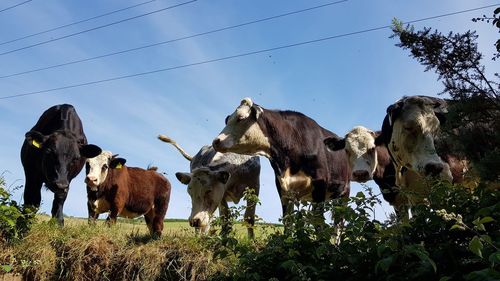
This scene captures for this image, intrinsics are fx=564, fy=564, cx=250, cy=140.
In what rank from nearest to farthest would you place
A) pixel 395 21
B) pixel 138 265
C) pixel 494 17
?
pixel 494 17 → pixel 395 21 → pixel 138 265

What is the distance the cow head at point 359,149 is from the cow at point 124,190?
135 inches

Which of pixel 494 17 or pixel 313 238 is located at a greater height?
pixel 494 17

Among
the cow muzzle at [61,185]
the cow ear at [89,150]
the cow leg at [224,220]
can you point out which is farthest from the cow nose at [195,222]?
the cow ear at [89,150]

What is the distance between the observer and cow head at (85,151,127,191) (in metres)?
9.91

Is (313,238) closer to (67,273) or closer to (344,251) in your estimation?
(344,251)

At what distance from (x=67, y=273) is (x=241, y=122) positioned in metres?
3.07

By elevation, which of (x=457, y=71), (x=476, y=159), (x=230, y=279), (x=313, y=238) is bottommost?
(x=230, y=279)

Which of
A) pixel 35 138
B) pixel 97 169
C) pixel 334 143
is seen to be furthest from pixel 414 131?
pixel 97 169

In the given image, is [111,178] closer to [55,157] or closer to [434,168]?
[55,157]

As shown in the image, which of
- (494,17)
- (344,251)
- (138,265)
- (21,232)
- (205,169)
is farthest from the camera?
(205,169)

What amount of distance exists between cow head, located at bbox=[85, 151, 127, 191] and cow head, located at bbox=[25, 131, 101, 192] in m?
1.17

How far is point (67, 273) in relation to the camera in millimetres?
6547

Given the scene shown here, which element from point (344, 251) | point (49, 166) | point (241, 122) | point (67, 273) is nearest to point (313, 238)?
point (344, 251)

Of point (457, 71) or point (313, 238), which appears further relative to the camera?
point (457, 71)
